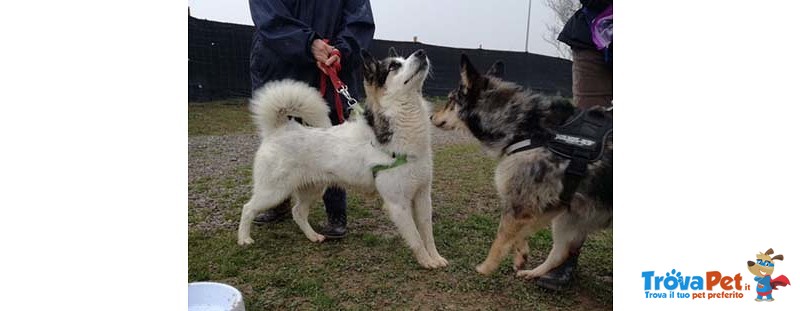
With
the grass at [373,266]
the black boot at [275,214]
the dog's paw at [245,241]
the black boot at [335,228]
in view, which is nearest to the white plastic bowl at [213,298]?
the grass at [373,266]

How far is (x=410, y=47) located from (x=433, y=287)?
13009 millimetres

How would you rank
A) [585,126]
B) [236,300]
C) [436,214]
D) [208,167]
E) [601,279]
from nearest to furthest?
[236,300]
[585,126]
[601,279]
[436,214]
[208,167]

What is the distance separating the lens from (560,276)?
275 centimetres

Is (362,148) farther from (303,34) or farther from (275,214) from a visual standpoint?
(275,214)

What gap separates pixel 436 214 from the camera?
13.7 ft

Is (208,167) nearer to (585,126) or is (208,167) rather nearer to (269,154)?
(269,154)

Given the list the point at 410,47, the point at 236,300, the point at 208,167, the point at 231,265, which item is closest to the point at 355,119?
the point at 231,265

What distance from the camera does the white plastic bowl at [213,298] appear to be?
209 cm

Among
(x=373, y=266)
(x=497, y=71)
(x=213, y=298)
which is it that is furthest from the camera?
(x=373, y=266)

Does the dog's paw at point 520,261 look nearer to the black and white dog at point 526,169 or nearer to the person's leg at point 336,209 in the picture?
the black and white dog at point 526,169

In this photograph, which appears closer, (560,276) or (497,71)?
(560,276)
